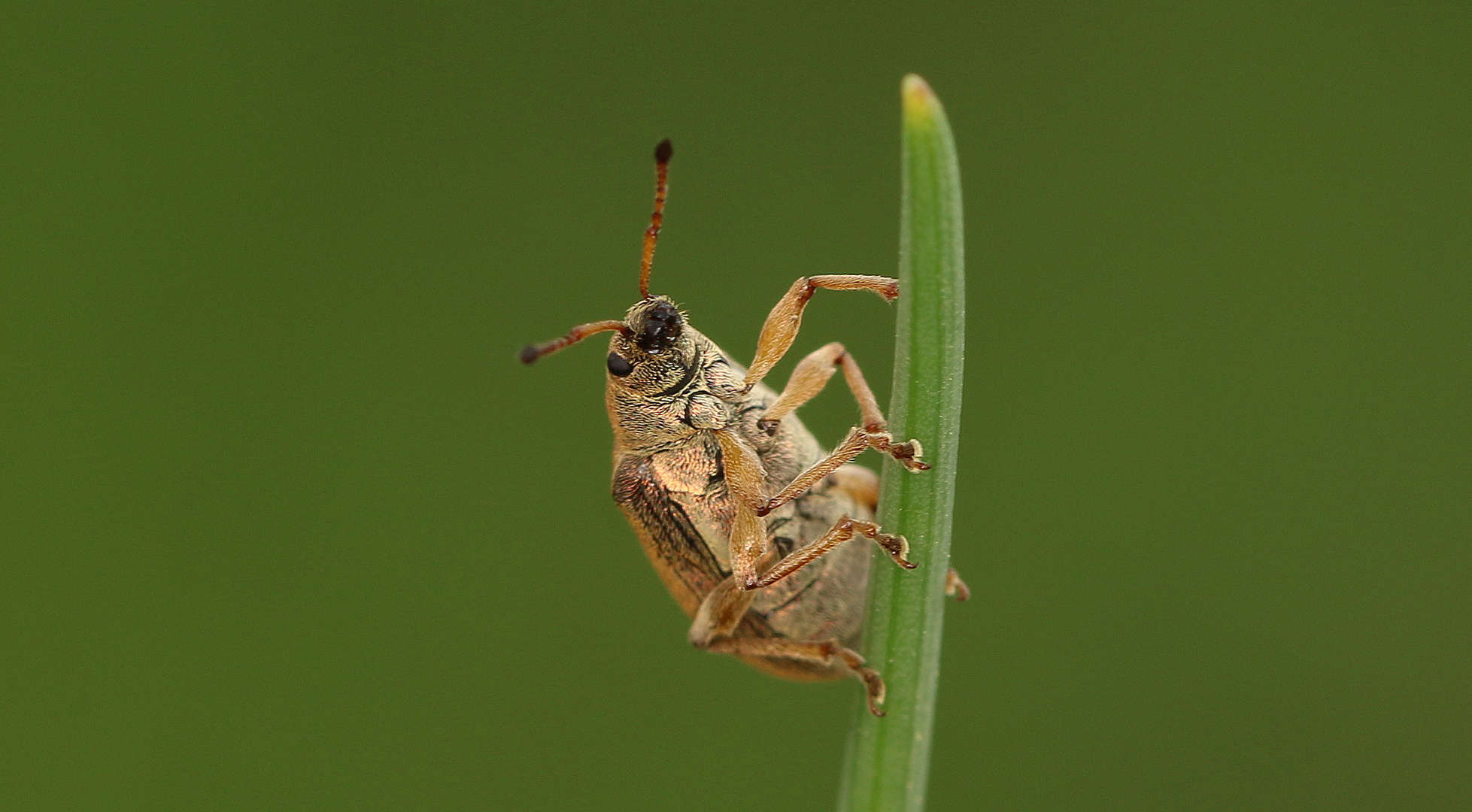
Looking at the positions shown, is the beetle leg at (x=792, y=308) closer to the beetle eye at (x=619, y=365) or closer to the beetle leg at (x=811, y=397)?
the beetle leg at (x=811, y=397)

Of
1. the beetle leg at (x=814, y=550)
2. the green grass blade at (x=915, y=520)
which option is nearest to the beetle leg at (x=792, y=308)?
the beetle leg at (x=814, y=550)

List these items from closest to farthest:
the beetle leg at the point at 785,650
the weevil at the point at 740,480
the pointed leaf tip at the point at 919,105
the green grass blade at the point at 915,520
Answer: the pointed leaf tip at the point at 919,105, the green grass blade at the point at 915,520, the beetle leg at the point at 785,650, the weevil at the point at 740,480

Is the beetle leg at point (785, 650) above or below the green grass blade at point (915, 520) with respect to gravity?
below

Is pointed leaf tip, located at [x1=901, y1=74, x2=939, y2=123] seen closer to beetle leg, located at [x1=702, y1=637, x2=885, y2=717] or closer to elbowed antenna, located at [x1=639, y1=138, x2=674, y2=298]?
elbowed antenna, located at [x1=639, y1=138, x2=674, y2=298]

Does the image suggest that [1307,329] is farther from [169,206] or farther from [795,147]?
[169,206]

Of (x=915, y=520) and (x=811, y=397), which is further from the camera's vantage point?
(x=811, y=397)

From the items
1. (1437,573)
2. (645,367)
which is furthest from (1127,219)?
(645,367)

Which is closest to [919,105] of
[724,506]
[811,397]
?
[811,397]

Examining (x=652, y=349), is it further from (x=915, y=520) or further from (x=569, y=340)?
(x=915, y=520)
